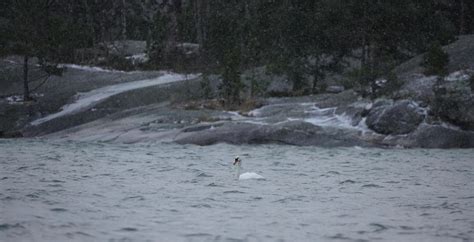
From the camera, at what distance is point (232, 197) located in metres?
11.6

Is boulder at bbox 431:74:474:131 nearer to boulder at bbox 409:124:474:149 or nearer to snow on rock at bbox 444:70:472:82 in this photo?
boulder at bbox 409:124:474:149

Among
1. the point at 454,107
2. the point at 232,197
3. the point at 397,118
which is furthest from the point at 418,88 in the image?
the point at 232,197

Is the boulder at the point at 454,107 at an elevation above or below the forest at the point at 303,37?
below

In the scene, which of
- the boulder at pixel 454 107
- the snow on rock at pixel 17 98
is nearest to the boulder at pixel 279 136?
the boulder at pixel 454 107

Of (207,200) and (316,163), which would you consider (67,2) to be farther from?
(207,200)

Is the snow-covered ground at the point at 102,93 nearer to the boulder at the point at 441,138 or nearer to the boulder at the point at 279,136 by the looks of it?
the boulder at the point at 279,136

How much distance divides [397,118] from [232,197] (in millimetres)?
13970

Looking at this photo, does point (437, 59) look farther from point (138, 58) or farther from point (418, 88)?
point (138, 58)

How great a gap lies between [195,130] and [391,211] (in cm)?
1525

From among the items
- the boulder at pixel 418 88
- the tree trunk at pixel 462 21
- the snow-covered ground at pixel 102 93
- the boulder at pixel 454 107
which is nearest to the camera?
the boulder at pixel 454 107


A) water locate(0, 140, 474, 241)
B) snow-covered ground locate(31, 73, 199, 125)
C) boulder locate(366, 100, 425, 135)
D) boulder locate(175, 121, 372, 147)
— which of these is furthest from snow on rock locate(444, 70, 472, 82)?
snow-covered ground locate(31, 73, 199, 125)

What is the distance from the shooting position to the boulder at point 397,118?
23.8 meters

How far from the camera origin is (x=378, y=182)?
1398cm

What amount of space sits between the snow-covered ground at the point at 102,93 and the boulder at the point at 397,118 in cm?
1533
